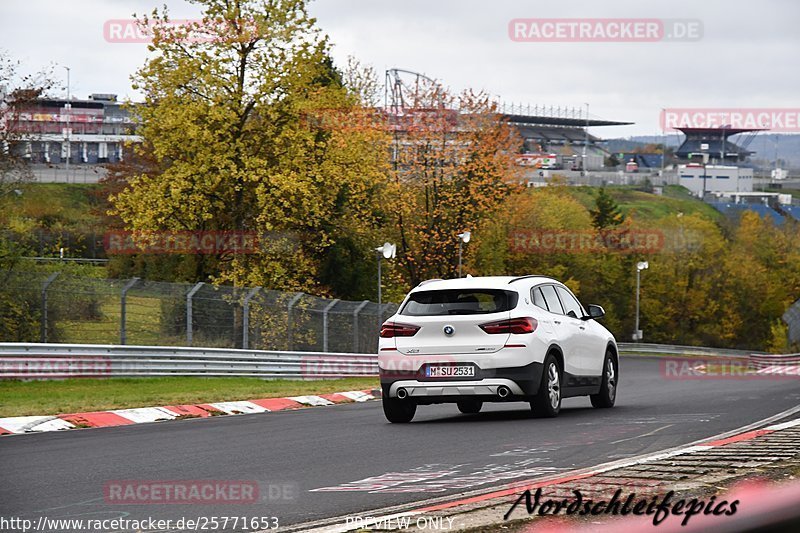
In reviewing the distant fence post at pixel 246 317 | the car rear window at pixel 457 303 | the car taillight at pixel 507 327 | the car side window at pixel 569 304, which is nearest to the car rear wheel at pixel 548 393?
the car taillight at pixel 507 327

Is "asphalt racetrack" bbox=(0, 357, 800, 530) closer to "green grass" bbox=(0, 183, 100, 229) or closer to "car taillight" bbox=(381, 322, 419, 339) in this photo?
"car taillight" bbox=(381, 322, 419, 339)

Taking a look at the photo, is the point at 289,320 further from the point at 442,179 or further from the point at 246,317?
the point at 442,179

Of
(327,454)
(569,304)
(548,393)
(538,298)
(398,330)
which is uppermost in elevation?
(538,298)

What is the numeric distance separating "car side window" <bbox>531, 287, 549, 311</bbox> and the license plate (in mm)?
1300

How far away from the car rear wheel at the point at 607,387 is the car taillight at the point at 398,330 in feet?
11.3

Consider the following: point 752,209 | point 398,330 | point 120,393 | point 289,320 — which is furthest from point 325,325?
point 752,209

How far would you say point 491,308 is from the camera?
1350 cm

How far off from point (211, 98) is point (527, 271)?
52.9 metres

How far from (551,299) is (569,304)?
0.76 meters

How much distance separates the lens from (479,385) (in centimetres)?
1309

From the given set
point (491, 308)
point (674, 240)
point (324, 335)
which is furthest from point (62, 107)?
point (491, 308)

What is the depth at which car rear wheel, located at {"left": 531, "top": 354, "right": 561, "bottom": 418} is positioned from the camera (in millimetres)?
13350

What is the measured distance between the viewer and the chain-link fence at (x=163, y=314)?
24.4 meters

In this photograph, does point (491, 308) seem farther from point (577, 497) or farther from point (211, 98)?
point (211, 98)
